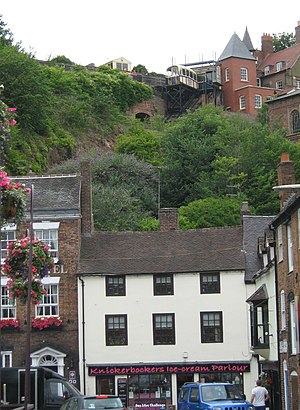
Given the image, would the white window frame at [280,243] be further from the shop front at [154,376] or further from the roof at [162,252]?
the shop front at [154,376]

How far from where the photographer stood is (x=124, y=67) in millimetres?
130125

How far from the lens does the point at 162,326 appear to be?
46.4 metres

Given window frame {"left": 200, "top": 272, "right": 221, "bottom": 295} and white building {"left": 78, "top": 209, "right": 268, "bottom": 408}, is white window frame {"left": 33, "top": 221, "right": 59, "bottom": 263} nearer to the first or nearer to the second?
white building {"left": 78, "top": 209, "right": 268, "bottom": 408}

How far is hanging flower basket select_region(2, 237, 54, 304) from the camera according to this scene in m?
27.8

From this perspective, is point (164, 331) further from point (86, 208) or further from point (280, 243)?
point (280, 243)

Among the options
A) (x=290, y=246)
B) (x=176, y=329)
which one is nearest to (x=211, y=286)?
(x=176, y=329)

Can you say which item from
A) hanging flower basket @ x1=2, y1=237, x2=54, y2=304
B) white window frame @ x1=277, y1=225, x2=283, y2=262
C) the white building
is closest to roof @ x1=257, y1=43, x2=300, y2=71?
the white building

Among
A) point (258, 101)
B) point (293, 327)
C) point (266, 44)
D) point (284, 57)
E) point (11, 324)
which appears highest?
point (266, 44)

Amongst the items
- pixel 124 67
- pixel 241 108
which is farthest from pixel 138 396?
pixel 124 67

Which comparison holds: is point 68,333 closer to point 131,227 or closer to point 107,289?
point 107,289

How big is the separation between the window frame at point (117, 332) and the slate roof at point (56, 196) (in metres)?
5.57

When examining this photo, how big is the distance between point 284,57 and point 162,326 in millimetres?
80461

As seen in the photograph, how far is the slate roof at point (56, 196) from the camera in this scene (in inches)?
1863

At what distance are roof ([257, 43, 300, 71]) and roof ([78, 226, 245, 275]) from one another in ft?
235
